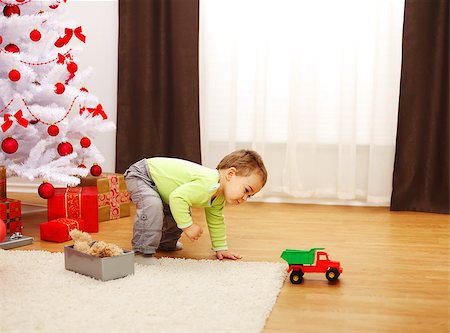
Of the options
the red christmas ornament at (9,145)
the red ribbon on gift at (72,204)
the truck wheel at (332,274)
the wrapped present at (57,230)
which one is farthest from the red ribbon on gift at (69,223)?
the truck wheel at (332,274)

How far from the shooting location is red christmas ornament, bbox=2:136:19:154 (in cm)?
287

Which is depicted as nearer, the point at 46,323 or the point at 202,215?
the point at 46,323

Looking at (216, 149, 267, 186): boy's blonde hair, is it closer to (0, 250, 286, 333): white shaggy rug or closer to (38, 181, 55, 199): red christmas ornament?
(0, 250, 286, 333): white shaggy rug

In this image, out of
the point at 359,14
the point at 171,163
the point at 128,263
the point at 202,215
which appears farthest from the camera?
the point at 359,14

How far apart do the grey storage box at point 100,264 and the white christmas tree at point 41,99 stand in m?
0.75

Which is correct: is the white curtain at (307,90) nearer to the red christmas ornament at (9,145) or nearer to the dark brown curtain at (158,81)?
the dark brown curtain at (158,81)

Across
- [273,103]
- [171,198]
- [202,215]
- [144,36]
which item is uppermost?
[144,36]

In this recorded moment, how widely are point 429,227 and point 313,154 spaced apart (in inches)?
34.9

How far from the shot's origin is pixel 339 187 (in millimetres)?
3754

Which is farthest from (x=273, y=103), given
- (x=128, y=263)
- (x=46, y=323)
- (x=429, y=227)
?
(x=46, y=323)

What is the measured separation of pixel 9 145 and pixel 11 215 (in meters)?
0.33

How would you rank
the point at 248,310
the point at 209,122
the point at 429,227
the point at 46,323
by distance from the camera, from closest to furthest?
the point at 46,323 → the point at 248,310 → the point at 429,227 → the point at 209,122

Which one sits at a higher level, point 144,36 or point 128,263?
point 144,36

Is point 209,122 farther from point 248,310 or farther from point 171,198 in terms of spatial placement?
point 248,310
